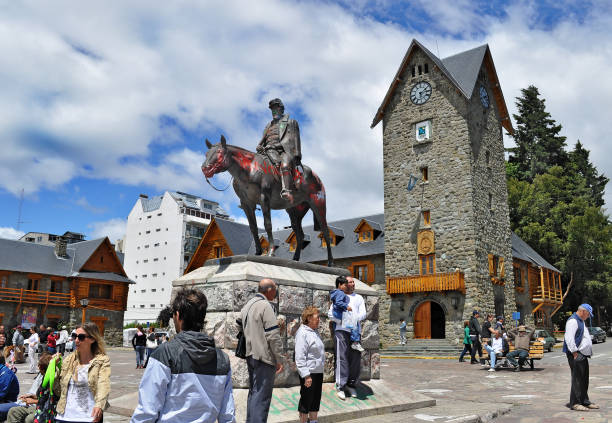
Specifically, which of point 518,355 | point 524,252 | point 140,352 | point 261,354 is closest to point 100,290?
point 140,352

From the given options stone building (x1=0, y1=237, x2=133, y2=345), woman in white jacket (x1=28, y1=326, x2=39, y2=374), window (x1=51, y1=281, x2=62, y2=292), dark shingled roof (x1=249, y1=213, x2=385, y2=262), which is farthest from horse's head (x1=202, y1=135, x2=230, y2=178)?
window (x1=51, y1=281, x2=62, y2=292)

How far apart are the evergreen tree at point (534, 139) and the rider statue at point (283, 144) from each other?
42080mm

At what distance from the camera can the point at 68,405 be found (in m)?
4.27

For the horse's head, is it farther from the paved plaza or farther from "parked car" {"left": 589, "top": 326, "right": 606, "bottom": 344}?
"parked car" {"left": 589, "top": 326, "right": 606, "bottom": 344}

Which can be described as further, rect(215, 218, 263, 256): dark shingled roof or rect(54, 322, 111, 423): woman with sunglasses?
rect(215, 218, 263, 256): dark shingled roof

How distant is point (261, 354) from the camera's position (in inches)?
201

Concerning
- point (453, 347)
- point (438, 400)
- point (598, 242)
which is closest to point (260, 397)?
point (438, 400)

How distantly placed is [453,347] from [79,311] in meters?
24.5

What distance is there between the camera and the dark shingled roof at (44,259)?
3494cm

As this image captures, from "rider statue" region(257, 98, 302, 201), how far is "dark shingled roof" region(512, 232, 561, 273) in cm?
2740

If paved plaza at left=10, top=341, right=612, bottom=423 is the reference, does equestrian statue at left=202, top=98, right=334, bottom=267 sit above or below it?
above

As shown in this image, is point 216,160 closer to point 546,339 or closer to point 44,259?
point 546,339

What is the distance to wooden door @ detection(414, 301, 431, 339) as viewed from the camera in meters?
28.3

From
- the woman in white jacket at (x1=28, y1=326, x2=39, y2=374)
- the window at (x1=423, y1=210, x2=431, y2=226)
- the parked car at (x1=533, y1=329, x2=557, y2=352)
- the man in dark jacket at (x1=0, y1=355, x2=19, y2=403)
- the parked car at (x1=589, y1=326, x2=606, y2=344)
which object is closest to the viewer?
the man in dark jacket at (x1=0, y1=355, x2=19, y2=403)
